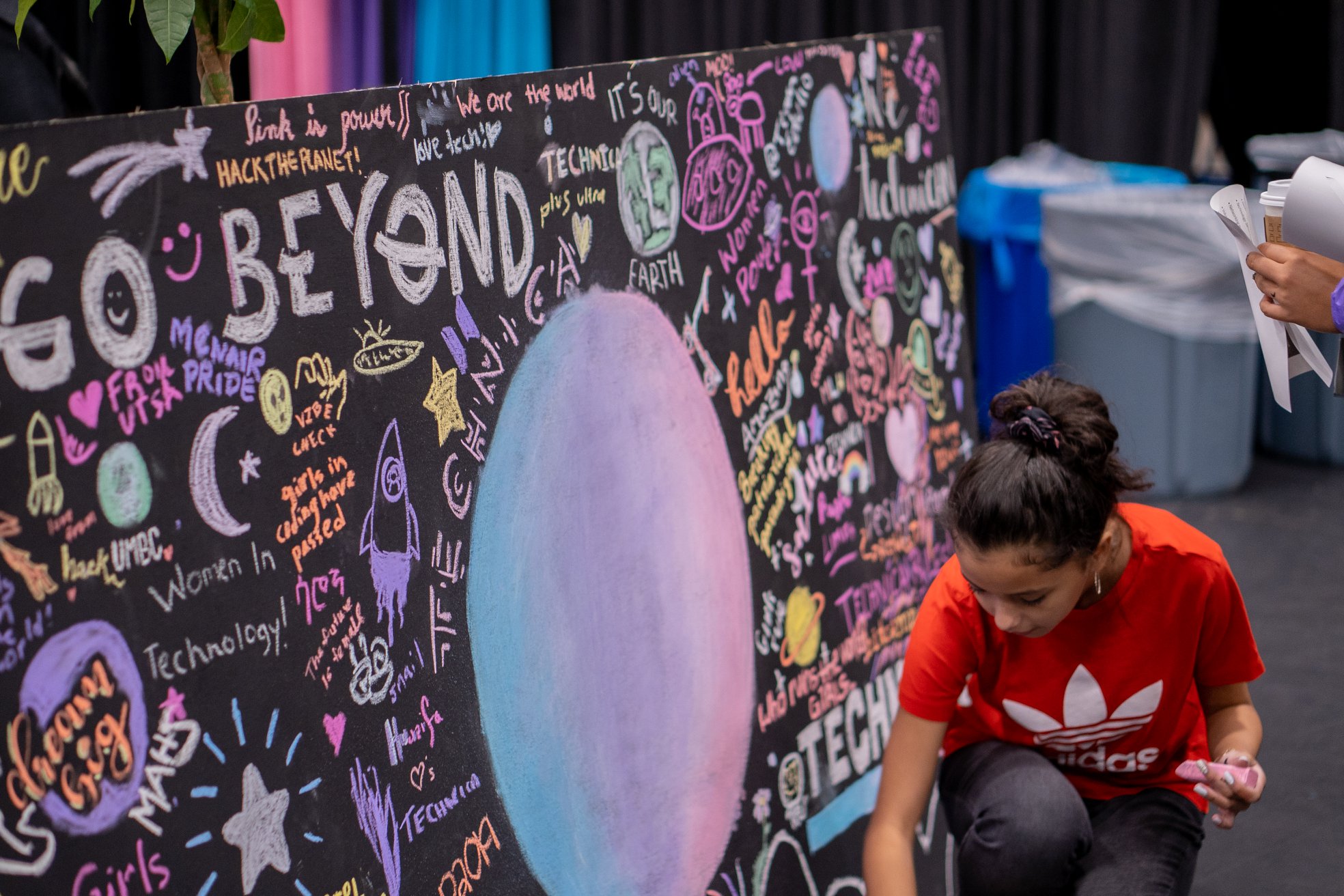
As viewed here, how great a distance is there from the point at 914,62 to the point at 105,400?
1.56 meters

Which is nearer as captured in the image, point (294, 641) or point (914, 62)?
point (294, 641)

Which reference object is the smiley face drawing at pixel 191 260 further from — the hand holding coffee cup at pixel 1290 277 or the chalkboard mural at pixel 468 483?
the hand holding coffee cup at pixel 1290 277

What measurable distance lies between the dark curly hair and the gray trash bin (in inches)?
108

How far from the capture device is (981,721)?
1.92 m

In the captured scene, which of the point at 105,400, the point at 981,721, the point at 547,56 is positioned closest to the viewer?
the point at 105,400

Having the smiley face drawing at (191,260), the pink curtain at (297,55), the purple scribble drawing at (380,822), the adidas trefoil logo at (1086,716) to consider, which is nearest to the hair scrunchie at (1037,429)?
the adidas trefoil logo at (1086,716)

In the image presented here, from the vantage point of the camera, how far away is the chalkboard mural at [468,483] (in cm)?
117

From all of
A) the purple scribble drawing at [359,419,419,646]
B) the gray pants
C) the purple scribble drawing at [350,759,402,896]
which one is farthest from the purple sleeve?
the purple scribble drawing at [350,759,402,896]

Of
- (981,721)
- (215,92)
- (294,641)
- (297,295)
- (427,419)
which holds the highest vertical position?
(215,92)

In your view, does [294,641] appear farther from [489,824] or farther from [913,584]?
[913,584]

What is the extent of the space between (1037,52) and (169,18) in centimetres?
416

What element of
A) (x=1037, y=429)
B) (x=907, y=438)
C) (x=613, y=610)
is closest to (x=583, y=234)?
(x=613, y=610)

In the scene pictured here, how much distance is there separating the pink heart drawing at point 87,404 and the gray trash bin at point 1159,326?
3563 mm

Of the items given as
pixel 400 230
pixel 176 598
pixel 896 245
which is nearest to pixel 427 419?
pixel 400 230
